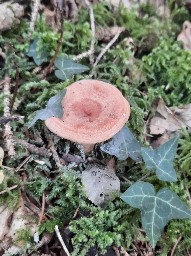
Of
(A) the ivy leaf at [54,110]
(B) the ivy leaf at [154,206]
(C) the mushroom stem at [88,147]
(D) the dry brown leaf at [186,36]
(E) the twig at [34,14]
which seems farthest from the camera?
(D) the dry brown leaf at [186,36]

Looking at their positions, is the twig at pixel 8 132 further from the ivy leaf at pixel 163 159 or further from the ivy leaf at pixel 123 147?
the ivy leaf at pixel 163 159

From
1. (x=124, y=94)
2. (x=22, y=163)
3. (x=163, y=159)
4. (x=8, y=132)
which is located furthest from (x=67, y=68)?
(x=163, y=159)

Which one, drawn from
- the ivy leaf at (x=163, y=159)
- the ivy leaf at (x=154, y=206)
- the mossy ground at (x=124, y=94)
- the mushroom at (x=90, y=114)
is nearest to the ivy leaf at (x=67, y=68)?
the mossy ground at (x=124, y=94)

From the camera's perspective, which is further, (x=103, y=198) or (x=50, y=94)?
(x=50, y=94)

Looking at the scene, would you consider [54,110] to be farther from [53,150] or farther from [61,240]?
[61,240]

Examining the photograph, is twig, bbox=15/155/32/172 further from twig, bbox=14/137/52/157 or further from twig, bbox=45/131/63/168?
twig, bbox=45/131/63/168

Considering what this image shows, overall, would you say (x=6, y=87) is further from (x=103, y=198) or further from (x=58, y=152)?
(x=103, y=198)

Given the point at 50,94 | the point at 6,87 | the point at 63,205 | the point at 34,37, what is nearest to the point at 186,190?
the point at 63,205
